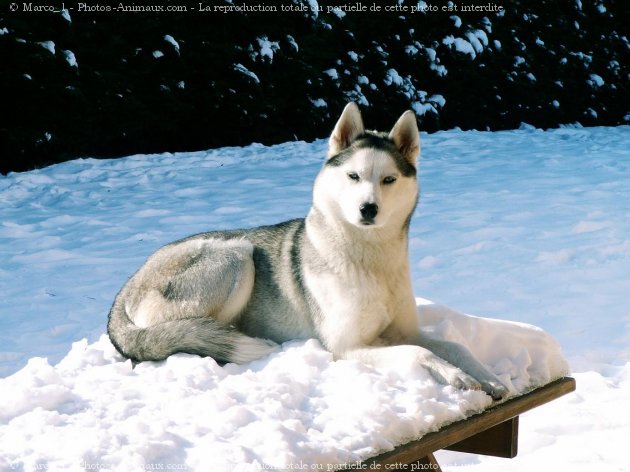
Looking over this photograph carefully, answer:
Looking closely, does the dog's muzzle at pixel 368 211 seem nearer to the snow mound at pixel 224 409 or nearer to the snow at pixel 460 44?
the snow mound at pixel 224 409

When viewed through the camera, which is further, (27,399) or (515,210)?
(515,210)

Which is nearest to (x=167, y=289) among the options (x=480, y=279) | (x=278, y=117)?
(x=480, y=279)

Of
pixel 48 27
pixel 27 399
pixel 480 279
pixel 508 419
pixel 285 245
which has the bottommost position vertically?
pixel 480 279

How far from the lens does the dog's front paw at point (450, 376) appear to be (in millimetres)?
2799

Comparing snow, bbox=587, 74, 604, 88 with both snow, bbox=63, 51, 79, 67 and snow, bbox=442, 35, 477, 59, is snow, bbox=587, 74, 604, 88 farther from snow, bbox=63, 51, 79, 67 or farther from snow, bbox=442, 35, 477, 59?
snow, bbox=63, 51, 79, 67

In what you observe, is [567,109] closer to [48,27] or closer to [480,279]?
[480,279]

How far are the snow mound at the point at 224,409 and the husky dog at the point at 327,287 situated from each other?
9cm

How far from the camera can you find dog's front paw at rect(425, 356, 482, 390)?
2.80 meters

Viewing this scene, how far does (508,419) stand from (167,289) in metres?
1.34

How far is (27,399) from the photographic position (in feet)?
8.82

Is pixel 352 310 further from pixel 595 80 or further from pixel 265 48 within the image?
pixel 595 80

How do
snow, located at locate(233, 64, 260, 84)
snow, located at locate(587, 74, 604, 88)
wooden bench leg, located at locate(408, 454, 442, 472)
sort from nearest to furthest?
wooden bench leg, located at locate(408, 454, 442, 472) < snow, located at locate(233, 64, 260, 84) < snow, located at locate(587, 74, 604, 88)

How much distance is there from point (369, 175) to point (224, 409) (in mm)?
940

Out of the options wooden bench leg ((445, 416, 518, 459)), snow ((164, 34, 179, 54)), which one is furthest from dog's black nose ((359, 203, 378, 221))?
snow ((164, 34, 179, 54))
